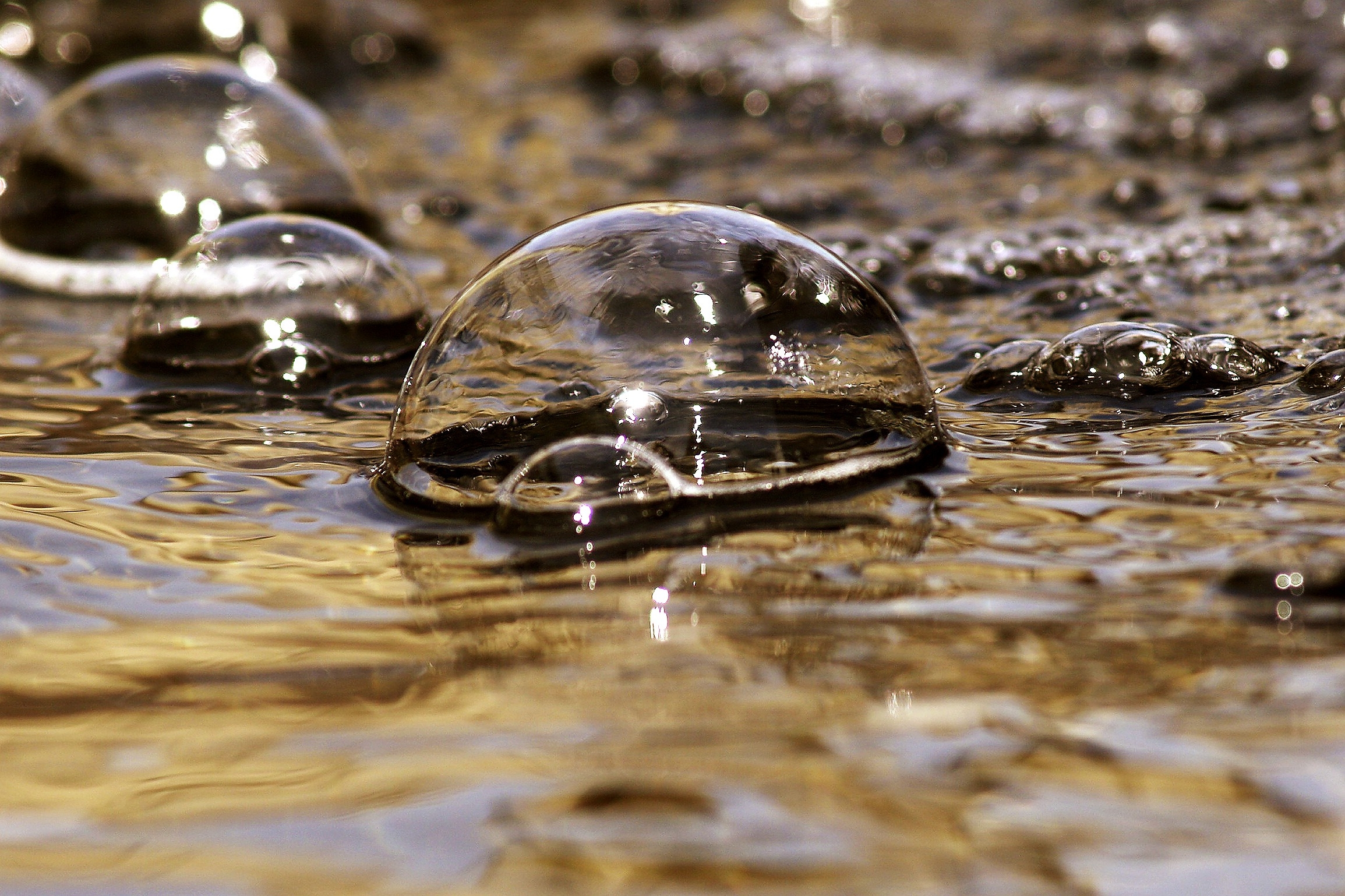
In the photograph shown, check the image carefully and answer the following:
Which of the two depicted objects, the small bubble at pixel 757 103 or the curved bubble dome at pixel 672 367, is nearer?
the curved bubble dome at pixel 672 367

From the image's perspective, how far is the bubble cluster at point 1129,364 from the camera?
2.24 metres

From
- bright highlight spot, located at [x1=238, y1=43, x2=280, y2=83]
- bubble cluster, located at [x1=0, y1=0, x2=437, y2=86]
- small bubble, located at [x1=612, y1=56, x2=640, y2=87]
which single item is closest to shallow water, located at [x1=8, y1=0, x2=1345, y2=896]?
small bubble, located at [x1=612, y1=56, x2=640, y2=87]

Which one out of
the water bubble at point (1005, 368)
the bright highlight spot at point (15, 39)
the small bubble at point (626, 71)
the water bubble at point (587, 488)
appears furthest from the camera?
the bright highlight spot at point (15, 39)

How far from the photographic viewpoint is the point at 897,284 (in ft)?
9.87

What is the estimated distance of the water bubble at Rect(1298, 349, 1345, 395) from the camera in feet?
7.13

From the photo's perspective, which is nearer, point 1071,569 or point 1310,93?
point 1071,569

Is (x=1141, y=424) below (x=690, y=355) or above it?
below

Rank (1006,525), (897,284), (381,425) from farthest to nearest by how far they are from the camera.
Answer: (897,284), (381,425), (1006,525)

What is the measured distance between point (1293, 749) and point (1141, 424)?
91 centimetres

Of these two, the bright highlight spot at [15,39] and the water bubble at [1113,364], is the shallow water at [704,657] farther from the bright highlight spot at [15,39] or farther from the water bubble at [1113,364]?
the bright highlight spot at [15,39]

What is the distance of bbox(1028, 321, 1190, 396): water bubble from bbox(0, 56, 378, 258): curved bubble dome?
6.16ft

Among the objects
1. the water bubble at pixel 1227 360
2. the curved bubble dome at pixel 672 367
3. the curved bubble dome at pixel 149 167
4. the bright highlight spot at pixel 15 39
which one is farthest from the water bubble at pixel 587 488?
the bright highlight spot at pixel 15 39

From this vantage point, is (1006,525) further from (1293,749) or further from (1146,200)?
(1146,200)

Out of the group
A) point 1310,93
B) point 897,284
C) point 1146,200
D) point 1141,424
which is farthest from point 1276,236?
point 1310,93
